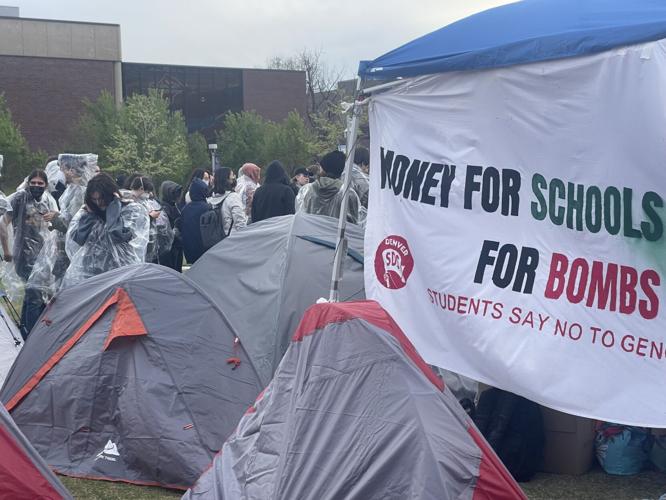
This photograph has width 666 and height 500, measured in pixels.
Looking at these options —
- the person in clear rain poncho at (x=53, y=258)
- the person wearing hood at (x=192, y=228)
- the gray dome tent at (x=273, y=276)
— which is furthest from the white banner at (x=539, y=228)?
the person wearing hood at (x=192, y=228)

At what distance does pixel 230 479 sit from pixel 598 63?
8.74 ft

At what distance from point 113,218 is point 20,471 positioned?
3.07 m

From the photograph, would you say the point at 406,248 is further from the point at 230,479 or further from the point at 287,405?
the point at 230,479

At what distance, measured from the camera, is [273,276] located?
261 inches

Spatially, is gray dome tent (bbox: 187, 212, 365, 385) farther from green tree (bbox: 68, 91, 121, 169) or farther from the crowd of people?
green tree (bbox: 68, 91, 121, 169)

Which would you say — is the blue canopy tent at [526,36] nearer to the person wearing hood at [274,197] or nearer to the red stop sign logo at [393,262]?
the red stop sign logo at [393,262]

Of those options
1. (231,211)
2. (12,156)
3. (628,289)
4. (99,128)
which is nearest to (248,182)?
(231,211)

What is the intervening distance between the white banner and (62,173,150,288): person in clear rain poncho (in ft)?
8.96

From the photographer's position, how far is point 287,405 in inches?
165

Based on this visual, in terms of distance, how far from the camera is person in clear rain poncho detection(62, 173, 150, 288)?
695cm

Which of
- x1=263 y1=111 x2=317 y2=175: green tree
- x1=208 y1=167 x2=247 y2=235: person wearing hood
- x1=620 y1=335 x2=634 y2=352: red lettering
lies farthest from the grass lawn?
x1=263 y1=111 x2=317 y2=175: green tree

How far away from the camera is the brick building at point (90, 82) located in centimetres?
4734

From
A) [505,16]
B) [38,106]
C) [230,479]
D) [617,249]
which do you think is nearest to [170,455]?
[230,479]

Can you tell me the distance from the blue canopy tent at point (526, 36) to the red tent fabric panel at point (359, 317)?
4.63ft
